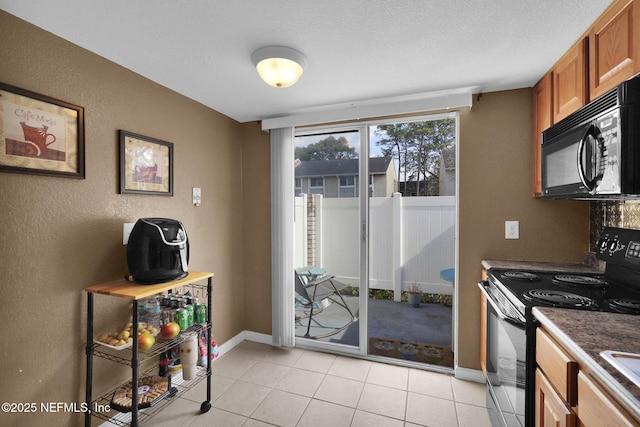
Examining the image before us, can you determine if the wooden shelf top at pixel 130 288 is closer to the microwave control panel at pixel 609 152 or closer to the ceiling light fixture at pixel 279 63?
the ceiling light fixture at pixel 279 63

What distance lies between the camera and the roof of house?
2549 mm

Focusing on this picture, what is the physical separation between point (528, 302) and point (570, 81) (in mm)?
1251

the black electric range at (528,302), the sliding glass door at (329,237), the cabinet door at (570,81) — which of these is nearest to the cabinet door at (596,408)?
the black electric range at (528,302)

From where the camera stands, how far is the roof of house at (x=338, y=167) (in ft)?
8.36

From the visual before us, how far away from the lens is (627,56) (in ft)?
3.81

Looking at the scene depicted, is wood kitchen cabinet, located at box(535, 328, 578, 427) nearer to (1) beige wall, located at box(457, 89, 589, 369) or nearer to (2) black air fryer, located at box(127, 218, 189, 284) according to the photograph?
(1) beige wall, located at box(457, 89, 589, 369)

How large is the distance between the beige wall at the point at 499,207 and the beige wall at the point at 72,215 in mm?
2162

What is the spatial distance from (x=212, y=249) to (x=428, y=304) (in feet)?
6.51

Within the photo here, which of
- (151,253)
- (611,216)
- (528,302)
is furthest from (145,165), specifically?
(611,216)

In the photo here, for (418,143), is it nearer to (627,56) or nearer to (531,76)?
(531,76)

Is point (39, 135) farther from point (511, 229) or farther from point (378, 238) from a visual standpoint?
point (511, 229)

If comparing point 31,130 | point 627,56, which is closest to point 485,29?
point 627,56

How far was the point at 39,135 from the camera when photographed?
4.69 ft

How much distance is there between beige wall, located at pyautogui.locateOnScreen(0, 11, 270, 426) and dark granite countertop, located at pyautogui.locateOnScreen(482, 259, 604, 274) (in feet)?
7.54
